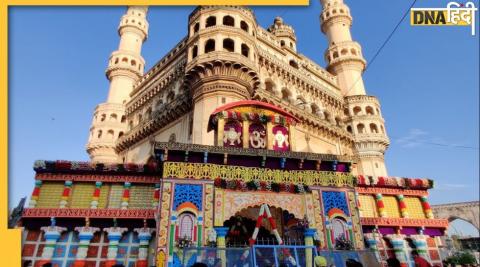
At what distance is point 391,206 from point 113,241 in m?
10.6

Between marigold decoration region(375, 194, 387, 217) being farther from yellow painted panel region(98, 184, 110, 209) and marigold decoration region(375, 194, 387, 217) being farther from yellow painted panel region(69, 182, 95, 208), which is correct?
yellow painted panel region(69, 182, 95, 208)

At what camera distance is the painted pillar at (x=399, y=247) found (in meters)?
11.8

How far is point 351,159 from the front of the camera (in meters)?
11.2

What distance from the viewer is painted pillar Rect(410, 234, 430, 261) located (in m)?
12.1

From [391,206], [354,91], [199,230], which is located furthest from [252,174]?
[354,91]

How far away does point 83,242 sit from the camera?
10.1 meters

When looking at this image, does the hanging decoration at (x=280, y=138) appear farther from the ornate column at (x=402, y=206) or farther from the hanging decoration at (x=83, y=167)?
the ornate column at (x=402, y=206)

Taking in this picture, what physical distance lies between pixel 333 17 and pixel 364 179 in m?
29.3

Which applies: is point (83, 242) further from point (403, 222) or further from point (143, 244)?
point (403, 222)

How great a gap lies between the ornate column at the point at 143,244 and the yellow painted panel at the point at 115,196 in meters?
1.11

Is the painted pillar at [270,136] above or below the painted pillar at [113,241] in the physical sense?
above

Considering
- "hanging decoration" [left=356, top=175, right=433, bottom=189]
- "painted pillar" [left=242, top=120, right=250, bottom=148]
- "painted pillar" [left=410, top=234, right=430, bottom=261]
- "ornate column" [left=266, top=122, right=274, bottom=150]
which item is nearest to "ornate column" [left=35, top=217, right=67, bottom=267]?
"painted pillar" [left=242, top=120, right=250, bottom=148]

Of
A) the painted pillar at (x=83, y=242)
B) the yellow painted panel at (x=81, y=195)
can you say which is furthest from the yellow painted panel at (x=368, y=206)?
the yellow painted panel at (x=81, y=195)

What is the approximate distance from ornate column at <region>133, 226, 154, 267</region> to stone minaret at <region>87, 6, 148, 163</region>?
20406 millimetres
